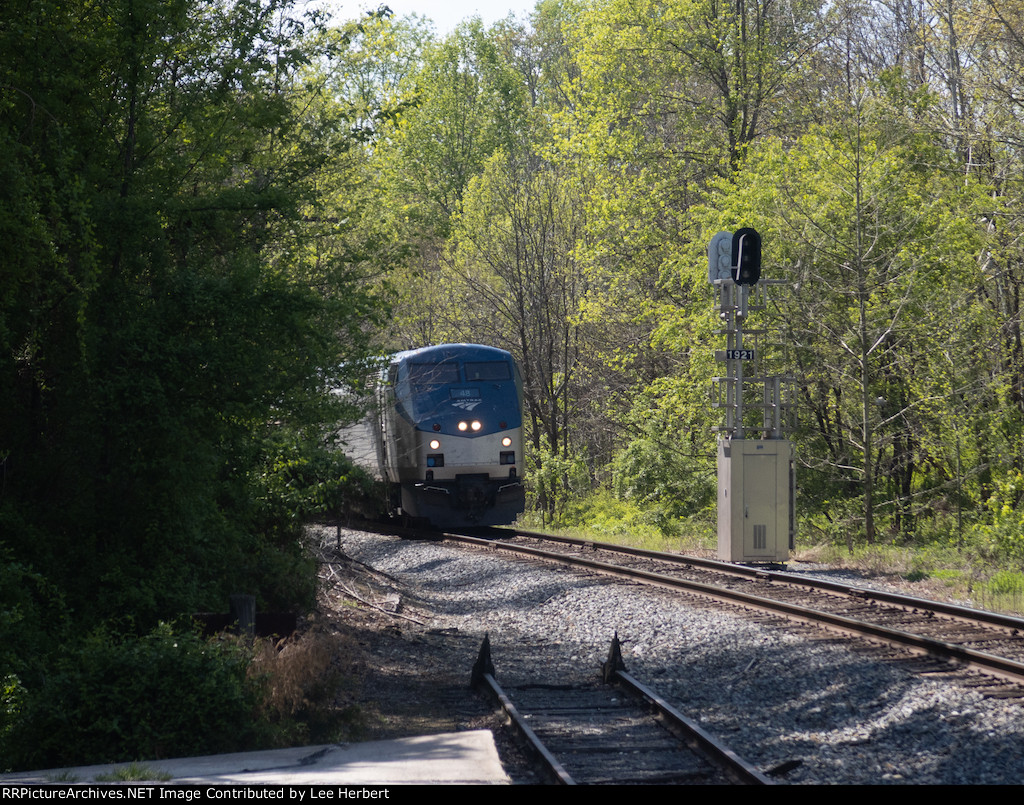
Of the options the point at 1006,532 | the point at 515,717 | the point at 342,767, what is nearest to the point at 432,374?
the point at 1006,532

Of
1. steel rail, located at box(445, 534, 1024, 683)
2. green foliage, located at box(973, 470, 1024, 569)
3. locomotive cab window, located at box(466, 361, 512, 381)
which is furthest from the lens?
locomotive cab window, located at box(466, 361, 512, 381)

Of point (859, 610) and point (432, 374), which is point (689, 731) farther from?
point (432, 374)

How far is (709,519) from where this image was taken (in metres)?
21.8

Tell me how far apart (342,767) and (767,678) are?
3.89 m

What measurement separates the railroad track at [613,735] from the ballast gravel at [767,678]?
0.28 meters

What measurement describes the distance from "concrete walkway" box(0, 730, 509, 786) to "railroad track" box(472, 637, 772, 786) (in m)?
0.40

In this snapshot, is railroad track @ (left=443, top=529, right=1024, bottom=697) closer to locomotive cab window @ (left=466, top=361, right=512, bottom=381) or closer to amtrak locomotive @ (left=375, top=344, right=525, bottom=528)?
amtrak locomotive @ (left=375, top=344, right=525, bottom=528)

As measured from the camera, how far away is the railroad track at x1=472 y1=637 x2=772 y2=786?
610 centimetres

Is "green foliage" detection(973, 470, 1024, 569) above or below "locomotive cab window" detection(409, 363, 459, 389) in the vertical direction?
below

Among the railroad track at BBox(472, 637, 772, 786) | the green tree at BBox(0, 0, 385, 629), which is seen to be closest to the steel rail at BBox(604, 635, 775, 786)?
the railroad track at BBox(472, 637, 772, 786)

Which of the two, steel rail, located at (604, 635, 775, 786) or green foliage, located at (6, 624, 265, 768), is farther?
green foliage, located at (6, 624, 265, 768)

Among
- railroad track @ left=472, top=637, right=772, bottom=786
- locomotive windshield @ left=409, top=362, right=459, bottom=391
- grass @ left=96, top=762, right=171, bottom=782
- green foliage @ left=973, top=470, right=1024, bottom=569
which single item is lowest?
railroad track @ left=472, top=637, right=772, bottom=786
